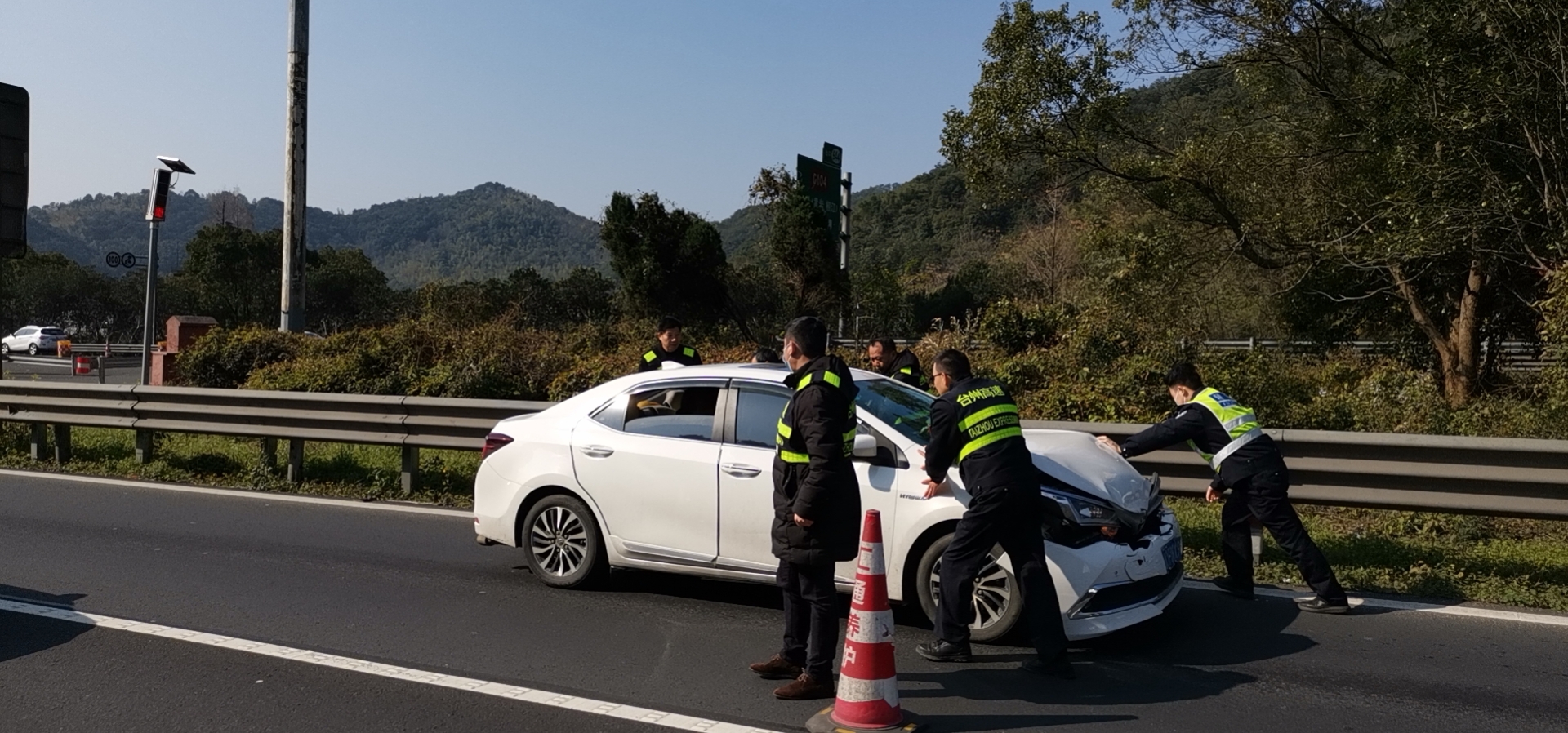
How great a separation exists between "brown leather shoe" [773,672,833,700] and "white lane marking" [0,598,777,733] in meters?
0.35

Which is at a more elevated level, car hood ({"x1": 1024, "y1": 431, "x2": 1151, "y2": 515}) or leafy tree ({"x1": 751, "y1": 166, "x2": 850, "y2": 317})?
leafy tree ({"x1": 751, "y1": 166, "x2": 850, "y2": 317})

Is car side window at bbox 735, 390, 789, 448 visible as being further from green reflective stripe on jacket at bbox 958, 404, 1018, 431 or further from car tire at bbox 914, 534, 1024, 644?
green reflective stripe on jacket at bbox 958, 404, 1018, 431

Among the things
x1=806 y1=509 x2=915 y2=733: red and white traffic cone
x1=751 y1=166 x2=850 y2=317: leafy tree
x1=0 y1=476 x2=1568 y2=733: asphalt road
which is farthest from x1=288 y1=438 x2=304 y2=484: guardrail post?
x1=751 y1=166 x2=850 y2=317: leafy tree

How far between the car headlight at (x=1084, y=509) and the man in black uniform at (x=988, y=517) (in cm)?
28

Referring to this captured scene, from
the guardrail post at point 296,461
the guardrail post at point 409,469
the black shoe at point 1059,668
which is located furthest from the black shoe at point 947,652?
the guardrail post at point 296,461

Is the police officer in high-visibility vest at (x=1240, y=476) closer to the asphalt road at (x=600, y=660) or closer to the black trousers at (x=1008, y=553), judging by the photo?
the asphalt road at (x=600, y=660)

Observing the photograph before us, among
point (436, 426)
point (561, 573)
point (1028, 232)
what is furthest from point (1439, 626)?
point (1028, 232)

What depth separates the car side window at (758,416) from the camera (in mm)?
6984

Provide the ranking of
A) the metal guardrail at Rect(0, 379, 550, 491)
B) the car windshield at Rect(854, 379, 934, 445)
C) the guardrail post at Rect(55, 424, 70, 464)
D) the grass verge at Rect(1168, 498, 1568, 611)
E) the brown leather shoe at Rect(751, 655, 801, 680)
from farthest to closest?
the guardrail post at Rect(55, 424, 70, 464) → the metal guardrail at Rect(0, 379, 550, 491) → the grass verge at Rect(1168, 498, 1568, 611) → the car windshield at Rect(854, 379, 934, 445) → the brown leather shoe at Rect(751, 655, 801, 680)

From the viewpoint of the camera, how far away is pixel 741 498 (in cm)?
689

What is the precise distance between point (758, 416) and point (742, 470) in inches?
13.8

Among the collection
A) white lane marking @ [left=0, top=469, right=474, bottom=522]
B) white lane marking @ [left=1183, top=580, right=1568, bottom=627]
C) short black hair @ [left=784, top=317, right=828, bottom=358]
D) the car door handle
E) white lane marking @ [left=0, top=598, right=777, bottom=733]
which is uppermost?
short black hair @ [left=784, top=317, right=828, bottom=358]

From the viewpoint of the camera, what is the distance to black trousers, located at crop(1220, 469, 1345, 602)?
701cm

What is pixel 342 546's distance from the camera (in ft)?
29.9
